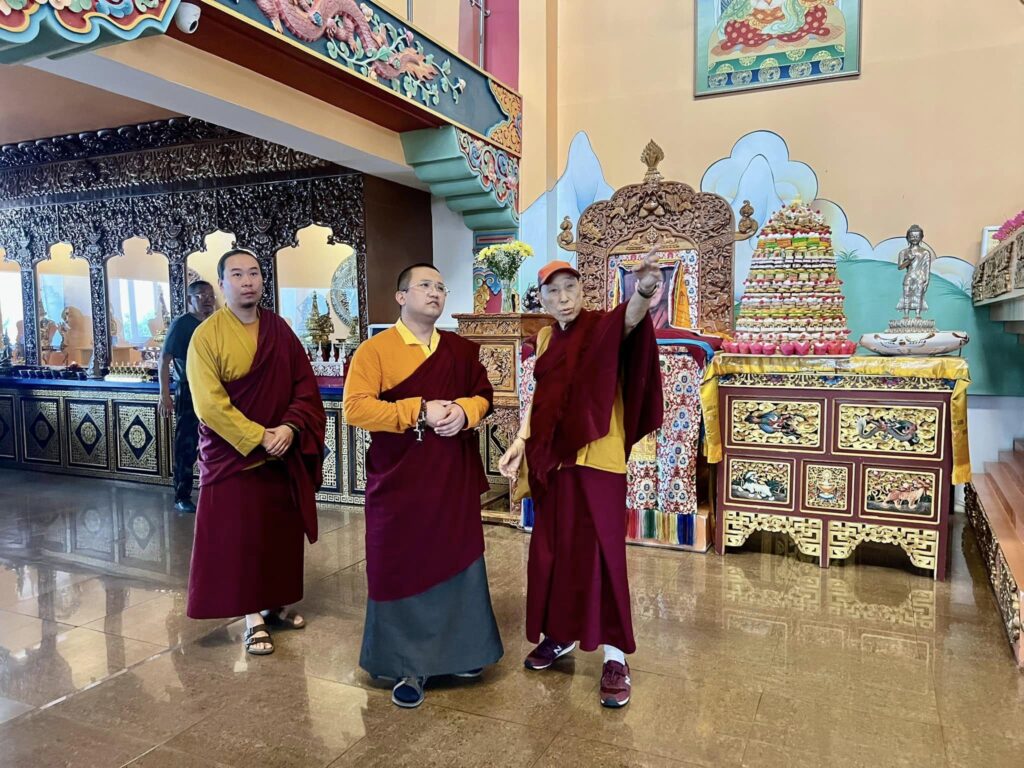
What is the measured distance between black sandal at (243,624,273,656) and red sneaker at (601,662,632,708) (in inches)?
50.4

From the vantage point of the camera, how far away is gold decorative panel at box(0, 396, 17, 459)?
6316 millimetres

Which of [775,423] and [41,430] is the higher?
[775,423]

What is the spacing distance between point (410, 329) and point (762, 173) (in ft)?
12.1

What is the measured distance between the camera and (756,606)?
311cm

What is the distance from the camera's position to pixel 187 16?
9.44ft

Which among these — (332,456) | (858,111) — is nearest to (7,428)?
(332,456)

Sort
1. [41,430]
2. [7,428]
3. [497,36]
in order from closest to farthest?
[497,36] → [41,430] → [7,428]

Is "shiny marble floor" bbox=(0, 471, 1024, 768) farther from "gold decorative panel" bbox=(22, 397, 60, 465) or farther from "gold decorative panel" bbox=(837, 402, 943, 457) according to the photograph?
"gold decorative panel" bbox=(22, 397, 60, 465)

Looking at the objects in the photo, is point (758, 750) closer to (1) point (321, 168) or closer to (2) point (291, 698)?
(2) point (291, 698)

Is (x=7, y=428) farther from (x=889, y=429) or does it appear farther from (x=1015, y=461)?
(x=1015, y=461)

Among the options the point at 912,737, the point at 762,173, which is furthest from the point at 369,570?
the point at 762,173

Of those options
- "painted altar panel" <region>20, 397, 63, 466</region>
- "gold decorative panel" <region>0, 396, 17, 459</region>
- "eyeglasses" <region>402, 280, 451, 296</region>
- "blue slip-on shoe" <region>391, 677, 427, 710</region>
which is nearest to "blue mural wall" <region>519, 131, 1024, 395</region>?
"eyeglasses" <region>402, 280, 451, 296</region>

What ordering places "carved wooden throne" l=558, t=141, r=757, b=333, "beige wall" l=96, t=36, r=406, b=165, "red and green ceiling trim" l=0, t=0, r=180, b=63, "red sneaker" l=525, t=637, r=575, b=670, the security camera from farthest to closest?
1. "carved wooden throne" l=558, t=141, r=757, b=333
2. "beige wall" l=96, t=36, r=406, b=165
3. the security camera
4. "red sneaker" l=525, t=637, r=575, b=670
5. "red and green ceiling trim" l=0, t=0, r=180, b=63

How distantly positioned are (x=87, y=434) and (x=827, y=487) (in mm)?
5666
